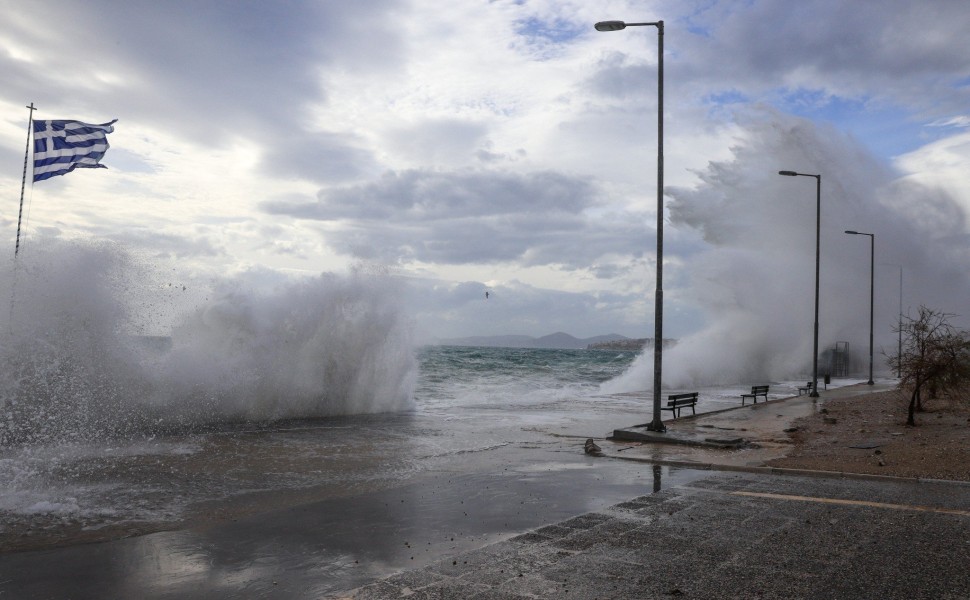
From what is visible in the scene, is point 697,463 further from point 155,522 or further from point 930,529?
point 155,522

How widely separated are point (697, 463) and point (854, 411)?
42.1 feet

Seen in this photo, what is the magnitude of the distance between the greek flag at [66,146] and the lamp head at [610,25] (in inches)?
645

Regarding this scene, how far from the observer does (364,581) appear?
17.7 ft

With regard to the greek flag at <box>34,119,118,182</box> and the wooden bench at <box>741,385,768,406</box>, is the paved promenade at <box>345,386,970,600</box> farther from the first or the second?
the greek flag at <box>34,119,118,182</box>

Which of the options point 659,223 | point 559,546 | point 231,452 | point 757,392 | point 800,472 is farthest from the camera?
point 757,392

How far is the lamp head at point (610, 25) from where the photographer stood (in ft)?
46.9

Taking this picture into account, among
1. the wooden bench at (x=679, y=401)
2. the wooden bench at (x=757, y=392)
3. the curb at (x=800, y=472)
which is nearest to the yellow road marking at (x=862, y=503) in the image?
the curb at (x=800, y=472)

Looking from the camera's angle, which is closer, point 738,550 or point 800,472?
point 738,550

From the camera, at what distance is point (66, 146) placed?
21.6m

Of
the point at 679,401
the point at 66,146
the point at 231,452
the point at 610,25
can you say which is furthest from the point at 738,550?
the point at 66,146

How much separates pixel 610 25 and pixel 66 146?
17.1 m

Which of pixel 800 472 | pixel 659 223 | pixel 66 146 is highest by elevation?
pixel 66 146

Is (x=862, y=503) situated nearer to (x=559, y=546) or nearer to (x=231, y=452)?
(x=559, y=546)

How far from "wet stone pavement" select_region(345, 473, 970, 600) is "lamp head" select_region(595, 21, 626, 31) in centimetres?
976
